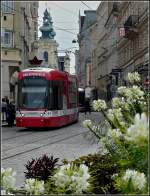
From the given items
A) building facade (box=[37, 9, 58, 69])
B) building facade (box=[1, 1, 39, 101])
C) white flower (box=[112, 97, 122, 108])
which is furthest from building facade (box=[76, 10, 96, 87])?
white flower (box=[112, 97, 122, 108])

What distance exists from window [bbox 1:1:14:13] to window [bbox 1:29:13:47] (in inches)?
68.0

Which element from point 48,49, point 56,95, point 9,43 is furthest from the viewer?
point 48,49

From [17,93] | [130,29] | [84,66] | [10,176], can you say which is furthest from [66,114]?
[84,66]

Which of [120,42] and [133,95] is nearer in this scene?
[133,95]

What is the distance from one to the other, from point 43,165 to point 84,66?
126 m

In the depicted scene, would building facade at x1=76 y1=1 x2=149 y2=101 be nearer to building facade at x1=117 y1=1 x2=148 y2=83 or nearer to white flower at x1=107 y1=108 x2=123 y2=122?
building facade at x1=117 y1=1 x2=148 y2=83

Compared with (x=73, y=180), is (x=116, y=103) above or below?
above

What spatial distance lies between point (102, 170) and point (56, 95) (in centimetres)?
2310

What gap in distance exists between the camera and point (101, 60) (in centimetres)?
9688

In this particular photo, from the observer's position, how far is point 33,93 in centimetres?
2789

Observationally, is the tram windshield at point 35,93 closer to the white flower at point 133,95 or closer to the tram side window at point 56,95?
the tram side window at point 56,95

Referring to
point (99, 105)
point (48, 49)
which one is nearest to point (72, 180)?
point (99, 105)

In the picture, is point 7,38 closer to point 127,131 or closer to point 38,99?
point 38,99

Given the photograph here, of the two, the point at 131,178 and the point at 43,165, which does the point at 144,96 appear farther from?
the point at 131,178
